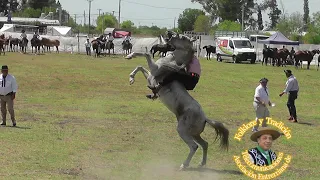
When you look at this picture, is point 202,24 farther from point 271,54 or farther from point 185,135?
point 185,135

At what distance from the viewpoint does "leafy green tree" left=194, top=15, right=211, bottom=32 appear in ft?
374

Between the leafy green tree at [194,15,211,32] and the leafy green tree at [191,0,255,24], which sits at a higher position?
the leafy green tree at [191,0,255,24]

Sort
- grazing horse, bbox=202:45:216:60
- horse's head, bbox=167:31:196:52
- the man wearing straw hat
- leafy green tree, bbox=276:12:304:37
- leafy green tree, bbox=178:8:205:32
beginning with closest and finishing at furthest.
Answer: the man wearing straw hat < horse's head, bbox=167:31:196:52 < grazing horse, bbox=202:45:216:60 < leafy green tree, bbox=276:12:304:37 < leafy green tree, bbox=178:8:205:32

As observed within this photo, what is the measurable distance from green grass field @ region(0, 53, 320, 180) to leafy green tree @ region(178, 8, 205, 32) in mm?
91076

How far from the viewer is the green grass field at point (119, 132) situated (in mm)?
11625

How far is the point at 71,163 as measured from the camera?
39.4 ft

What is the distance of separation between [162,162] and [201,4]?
10843 centimetres

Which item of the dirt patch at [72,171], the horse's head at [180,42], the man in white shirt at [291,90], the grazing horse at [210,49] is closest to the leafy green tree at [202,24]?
the grazing horse at [210,49]

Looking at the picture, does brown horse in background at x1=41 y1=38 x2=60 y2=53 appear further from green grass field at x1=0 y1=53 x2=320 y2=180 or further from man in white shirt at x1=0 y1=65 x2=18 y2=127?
man in white shirt at x1=0 y1=65 x2=18 y2=127

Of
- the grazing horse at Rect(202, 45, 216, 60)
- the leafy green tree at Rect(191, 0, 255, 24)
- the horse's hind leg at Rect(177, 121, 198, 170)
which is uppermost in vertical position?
the leafy green tree at Rect(191, 0, 255, 24)

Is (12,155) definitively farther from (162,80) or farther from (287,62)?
(287,62)

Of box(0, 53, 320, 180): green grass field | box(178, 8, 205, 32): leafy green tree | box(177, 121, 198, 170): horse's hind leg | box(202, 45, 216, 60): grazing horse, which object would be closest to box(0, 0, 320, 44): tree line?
box(178, 8, 205, 32): leafy green tree

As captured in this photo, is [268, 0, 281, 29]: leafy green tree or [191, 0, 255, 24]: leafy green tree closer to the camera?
[191, 0, 255, 24]: leafy green tree

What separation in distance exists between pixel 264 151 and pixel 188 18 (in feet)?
402
